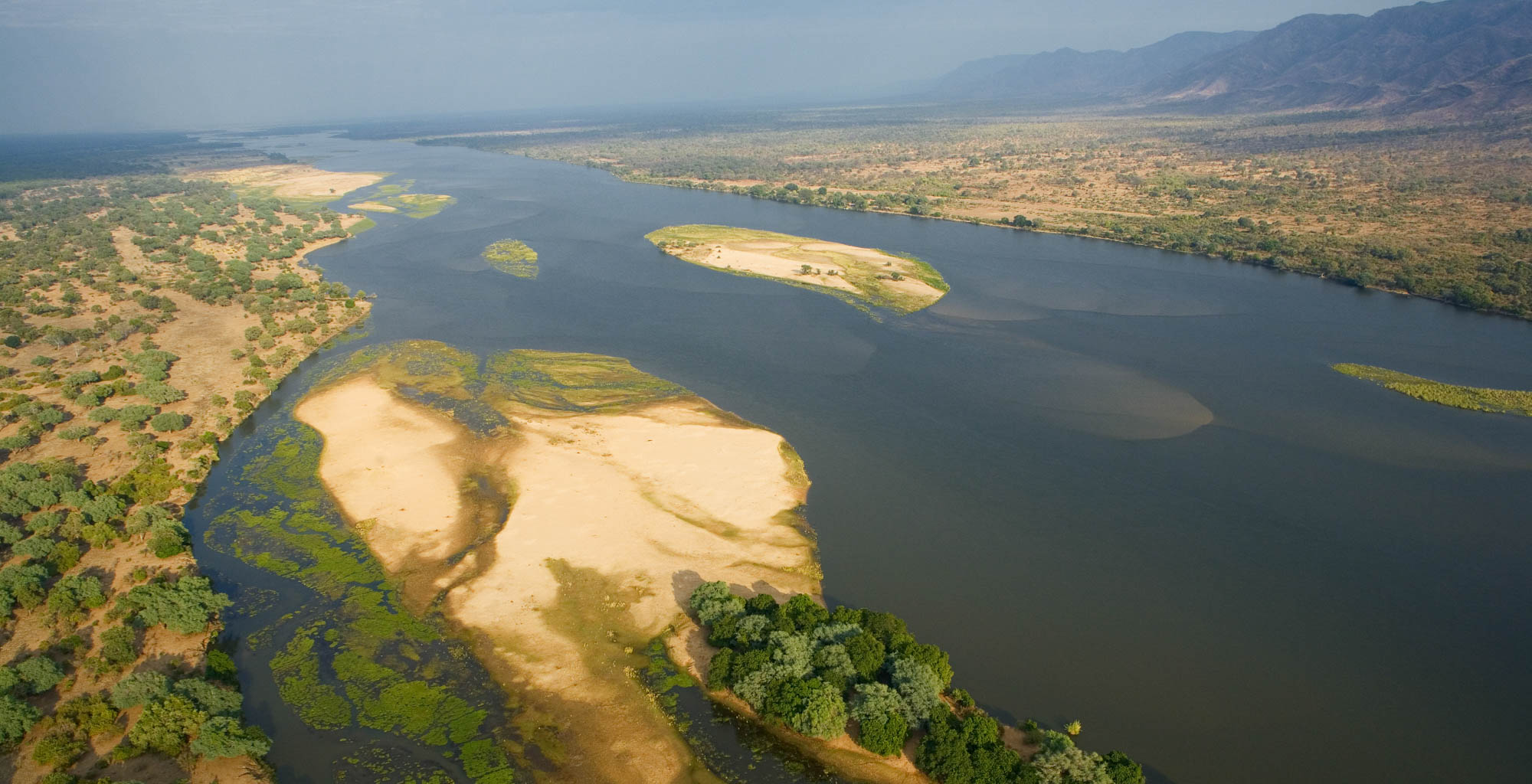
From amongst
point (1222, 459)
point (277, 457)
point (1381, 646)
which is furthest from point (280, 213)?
point (1381, 646)

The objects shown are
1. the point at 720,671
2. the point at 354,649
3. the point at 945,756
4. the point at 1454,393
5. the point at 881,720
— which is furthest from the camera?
the point at 1454,393

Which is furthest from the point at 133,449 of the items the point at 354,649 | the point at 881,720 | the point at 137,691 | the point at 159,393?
the point at 881,720

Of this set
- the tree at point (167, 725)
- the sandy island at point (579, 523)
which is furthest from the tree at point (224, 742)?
the sandy island at point (579, 523)

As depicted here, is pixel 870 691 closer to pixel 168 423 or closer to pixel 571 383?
pixel 571 383

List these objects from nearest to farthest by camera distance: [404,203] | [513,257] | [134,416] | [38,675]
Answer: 1. [38,675]
2. [134,416]
3. [513,257]
4. [404,203]

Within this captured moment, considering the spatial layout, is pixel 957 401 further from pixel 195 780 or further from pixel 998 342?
pixel 195 780

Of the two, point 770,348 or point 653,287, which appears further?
point 653,287
